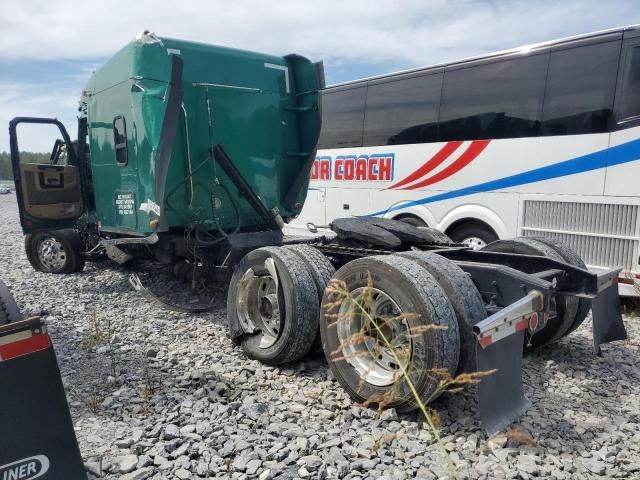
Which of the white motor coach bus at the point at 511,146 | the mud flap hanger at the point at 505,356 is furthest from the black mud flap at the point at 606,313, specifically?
the white motor coach bus at the point at 511,146

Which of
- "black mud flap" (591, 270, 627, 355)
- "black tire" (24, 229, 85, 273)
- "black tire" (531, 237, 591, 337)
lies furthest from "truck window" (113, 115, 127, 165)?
"black mud flap" (591, 270, 627, 355)

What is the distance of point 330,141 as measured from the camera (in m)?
9.84

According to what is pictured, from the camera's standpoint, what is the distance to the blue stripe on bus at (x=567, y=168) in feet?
19.9

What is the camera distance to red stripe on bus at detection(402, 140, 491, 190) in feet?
24.5

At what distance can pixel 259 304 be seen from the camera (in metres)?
4.76

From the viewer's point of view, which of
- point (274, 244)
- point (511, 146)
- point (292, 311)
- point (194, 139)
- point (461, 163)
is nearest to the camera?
point (292, 311)

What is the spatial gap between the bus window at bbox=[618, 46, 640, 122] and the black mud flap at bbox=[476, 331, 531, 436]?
14.3 feet

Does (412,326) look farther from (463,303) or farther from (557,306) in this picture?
(557,306)

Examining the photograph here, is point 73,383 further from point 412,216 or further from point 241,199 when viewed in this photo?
point 412,216

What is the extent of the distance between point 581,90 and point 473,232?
8.24 feet

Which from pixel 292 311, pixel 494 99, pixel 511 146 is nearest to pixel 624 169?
pixel 511 146

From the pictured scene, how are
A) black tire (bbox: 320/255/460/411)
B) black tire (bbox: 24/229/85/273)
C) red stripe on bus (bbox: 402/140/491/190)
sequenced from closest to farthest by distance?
1. black tire (bbox: 320/255/460/411)
2. red stripe on bus (bbox: 402/140/491/190)
3. black tire (bbox: 24/229/85/273)

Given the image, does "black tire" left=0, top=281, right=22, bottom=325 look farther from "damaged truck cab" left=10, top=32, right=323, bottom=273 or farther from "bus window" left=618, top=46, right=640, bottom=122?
"bus window" left=618, top=46, right=640, bottom=122

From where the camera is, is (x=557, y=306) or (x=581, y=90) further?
(x=581, y=90)
